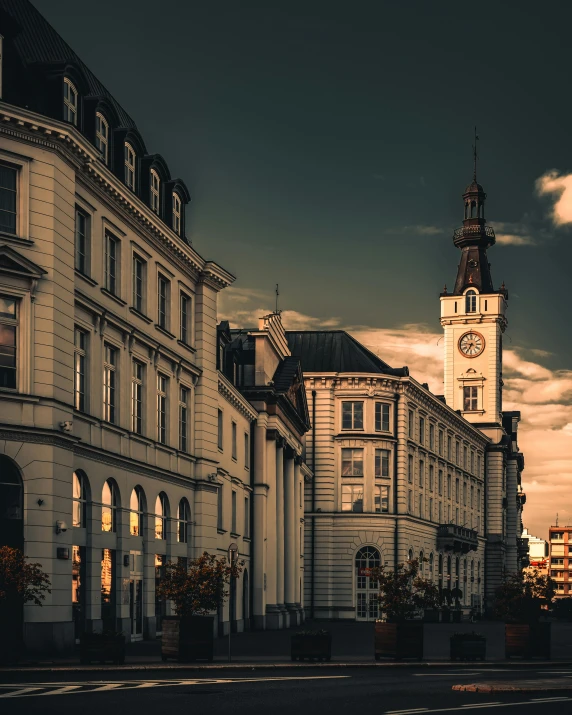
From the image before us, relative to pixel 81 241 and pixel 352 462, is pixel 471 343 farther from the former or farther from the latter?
pixel 81 241

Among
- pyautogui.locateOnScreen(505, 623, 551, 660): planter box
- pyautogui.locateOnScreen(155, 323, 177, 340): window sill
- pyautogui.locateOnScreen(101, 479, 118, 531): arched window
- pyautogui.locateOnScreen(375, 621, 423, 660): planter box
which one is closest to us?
pyautogui.locateOnScreen(375, 621, 423, 660): planter box

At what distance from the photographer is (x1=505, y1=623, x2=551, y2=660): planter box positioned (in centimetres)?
3800

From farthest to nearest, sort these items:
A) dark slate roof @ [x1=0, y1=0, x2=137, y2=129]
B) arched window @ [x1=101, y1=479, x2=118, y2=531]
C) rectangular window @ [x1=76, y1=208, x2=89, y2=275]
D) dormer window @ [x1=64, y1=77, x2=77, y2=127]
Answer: arched window @ [x1=101, y1=479, x2=118, y2=531] < rectangular window @ [x1=76, y1=208, x2=89, y2=275] < dormer window @ [x1=64, y1=77, x2=77, y2=127] < dark slate roof @ [x1=0, y1=0, x2=137, y2=129]

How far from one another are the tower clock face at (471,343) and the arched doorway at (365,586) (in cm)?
4401

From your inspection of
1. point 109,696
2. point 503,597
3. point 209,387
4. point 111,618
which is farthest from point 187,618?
point 209,387

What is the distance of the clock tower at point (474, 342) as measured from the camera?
5364 inches

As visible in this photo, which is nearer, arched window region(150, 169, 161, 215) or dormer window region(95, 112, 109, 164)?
dormer window region(95, 112, 109, 164)

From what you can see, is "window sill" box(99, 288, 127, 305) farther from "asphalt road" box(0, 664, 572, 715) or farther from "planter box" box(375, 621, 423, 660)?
"asphalt road" box(0, 664, 572, 715)

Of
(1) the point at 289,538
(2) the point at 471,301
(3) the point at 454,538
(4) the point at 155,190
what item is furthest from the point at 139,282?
(2) the point at 471,301

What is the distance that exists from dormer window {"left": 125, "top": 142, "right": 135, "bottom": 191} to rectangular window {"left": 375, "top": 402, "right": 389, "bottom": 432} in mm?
54947

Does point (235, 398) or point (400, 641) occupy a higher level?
point (235, 398)

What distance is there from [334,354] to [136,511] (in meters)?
60.0

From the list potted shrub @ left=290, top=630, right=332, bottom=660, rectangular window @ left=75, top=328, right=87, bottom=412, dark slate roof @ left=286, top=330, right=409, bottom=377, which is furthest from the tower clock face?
potted shrub @ left=290, top=630, right=332, bottom=660

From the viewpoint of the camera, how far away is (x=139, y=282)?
44.8 metres
